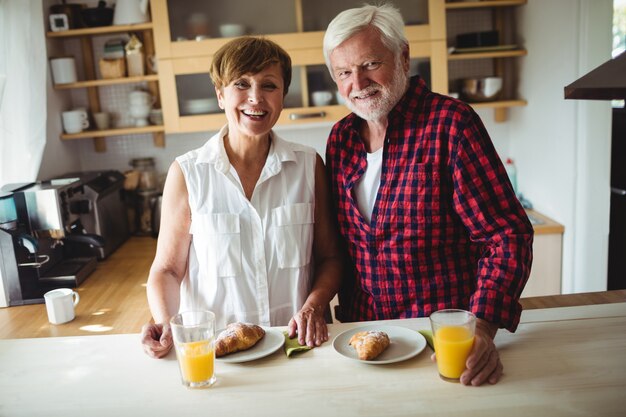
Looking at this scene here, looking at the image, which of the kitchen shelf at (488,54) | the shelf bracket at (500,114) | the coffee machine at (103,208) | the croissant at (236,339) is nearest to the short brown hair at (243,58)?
the croissant at (236,339)

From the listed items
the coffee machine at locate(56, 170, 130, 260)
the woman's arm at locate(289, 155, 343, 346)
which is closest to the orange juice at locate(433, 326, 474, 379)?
the woman's arm at locate(289, 155, 343, 346)

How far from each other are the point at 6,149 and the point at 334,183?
5.34ft

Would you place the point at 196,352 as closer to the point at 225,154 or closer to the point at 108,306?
the point at 225,154

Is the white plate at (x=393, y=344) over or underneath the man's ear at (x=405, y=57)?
underneath

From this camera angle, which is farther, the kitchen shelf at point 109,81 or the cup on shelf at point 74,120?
the cup on shelf at point 74,120

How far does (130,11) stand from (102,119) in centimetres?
63

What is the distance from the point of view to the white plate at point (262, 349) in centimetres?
120

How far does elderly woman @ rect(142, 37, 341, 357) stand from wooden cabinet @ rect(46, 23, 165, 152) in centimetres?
164

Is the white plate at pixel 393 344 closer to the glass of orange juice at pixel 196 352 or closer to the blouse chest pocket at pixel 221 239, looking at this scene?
the glass of orange juice at pixel 196 352

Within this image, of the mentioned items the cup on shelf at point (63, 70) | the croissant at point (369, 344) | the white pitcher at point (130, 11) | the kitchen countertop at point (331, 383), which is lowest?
the kitchen countertop at point (331, 383)

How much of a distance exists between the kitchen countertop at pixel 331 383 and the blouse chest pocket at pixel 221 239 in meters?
0.31

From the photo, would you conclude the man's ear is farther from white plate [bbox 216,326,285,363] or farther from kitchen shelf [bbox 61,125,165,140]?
kitchen shelf [bbox 61,125,165,140]

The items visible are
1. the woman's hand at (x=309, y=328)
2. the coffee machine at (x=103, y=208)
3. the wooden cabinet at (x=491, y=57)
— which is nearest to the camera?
the woman's hand at (x=309, y=328)

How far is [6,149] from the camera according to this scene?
252 centimetres
